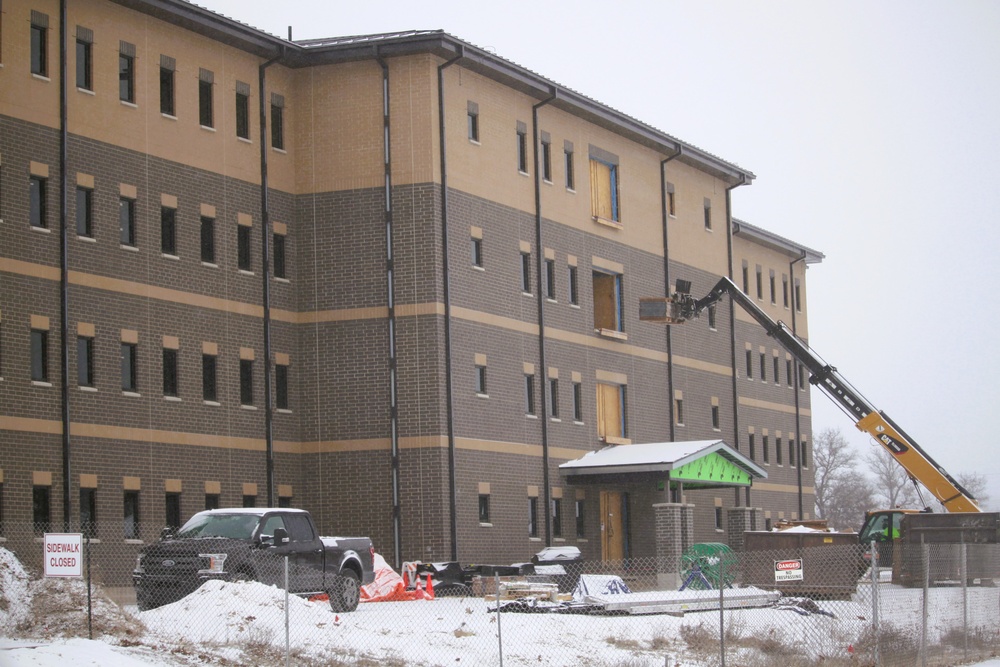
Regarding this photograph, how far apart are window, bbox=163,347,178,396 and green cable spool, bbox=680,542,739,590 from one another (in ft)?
46.1

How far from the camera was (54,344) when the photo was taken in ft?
119

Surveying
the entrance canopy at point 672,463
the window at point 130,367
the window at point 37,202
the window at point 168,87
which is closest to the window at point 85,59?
the window at point 168,87

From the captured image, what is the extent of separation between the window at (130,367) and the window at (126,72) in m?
6.32

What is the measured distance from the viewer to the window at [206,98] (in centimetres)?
4131

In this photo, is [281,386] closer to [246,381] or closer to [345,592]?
[246,381]

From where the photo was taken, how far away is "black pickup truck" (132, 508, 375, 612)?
2612 centimetres

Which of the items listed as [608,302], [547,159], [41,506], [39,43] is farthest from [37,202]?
[608,302]

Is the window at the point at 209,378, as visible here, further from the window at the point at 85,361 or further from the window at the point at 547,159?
the window at the point at 547,159

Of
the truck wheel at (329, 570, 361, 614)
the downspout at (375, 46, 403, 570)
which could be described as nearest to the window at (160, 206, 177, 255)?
the downspout at (375, 46, 403, 570)

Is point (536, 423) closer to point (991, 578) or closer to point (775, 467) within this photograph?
point (991, 578)

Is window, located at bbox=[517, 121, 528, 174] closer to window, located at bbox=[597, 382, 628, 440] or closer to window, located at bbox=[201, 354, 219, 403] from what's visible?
window, located at bbox=[597, 382, 628, 440]

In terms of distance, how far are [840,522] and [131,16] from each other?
115920mm

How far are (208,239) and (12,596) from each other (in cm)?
1810

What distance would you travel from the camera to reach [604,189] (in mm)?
51750
